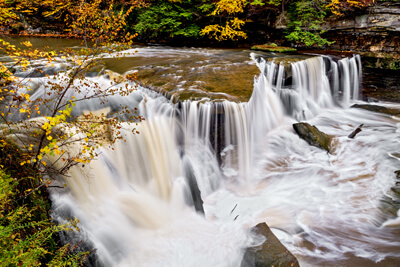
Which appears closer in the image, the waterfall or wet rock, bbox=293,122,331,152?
wet rock, bbox=293,122,331,152

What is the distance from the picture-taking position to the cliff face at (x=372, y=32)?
10.6m

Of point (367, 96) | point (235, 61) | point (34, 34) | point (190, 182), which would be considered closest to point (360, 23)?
point (367, 96)

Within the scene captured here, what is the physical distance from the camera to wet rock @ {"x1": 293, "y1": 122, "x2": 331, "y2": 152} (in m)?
7.14

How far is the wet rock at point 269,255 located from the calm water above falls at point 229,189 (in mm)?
322

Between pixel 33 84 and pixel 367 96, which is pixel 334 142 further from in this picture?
pixel 33 84

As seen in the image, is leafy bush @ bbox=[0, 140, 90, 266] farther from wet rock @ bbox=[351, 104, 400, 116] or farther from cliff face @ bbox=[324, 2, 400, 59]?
cliff face @ bbox=[324, 2, 400, 59]

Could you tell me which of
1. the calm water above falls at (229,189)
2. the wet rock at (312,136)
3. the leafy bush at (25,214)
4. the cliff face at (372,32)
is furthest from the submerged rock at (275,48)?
the leafy bush at (25,214)

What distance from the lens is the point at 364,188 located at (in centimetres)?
567

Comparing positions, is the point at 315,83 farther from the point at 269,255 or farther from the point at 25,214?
the point at 25,214

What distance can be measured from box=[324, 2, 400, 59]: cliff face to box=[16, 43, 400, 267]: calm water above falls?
4578 mm

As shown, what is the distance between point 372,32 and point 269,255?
1158 centimetres

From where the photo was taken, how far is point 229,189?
600 centimetres

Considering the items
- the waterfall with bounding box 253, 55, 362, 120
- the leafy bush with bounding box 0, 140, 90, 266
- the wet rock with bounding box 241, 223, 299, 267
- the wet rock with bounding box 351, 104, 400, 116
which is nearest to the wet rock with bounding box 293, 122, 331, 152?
the waterfall with bounding box 253, 55, 362, 120

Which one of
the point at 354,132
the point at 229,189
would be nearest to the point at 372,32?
the point at 354,132
